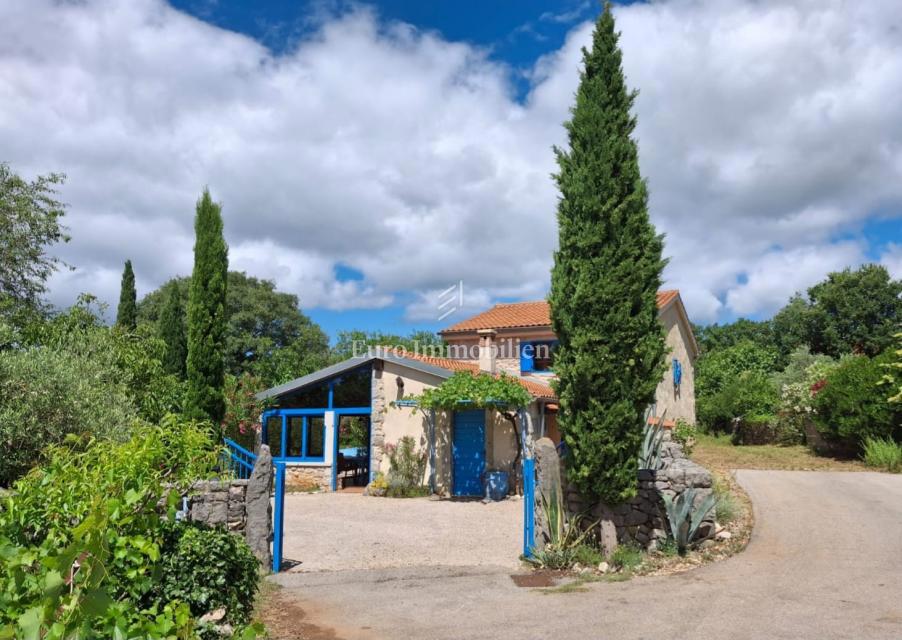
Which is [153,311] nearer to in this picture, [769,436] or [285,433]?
[285,433]

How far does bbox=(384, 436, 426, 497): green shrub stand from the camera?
666 inches

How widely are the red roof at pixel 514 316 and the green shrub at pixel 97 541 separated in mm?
16820

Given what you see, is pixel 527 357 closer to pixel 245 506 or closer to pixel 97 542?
pixel 245 506

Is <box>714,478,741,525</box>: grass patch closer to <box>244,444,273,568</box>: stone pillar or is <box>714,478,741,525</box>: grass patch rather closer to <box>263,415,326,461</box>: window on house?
<box>244,444,273,568</box>: stone pillar

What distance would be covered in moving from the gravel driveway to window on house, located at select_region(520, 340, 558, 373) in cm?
643

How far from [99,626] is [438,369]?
14.2m

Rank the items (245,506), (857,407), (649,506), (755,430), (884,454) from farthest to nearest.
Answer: (755,430), (857,407), (884,454), (649,506), (245,506)

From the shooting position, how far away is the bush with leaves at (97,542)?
8.27ft

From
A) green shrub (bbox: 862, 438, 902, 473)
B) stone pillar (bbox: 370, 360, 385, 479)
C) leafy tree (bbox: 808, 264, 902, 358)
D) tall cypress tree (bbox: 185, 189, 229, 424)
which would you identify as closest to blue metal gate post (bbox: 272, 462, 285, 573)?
tall cypress tree (bbox: 185, 189, 229, 424)

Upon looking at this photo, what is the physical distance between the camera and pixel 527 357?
21.3m

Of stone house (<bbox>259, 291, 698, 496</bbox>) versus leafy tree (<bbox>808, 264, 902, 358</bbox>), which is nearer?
stone house (<bbox>259, 291, 698, 496</bbox>)

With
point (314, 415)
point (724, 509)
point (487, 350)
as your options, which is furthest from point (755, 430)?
point (314, 415)

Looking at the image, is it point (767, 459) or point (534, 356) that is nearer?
point (767, 459)

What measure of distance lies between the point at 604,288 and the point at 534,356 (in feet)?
42.1
